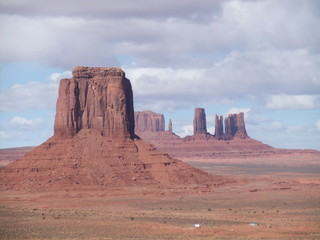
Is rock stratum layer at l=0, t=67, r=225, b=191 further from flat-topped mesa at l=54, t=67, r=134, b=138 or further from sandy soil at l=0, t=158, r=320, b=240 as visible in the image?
sandy soil at l=0, t=158, r=320, b=240

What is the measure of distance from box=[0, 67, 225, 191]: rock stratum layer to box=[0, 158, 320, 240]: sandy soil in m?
4.31

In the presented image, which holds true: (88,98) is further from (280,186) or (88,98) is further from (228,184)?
(280,186)

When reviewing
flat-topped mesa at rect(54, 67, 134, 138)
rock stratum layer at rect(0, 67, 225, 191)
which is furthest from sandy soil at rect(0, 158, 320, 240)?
flat-topped mesa at rect(54, 67, 134, 138)

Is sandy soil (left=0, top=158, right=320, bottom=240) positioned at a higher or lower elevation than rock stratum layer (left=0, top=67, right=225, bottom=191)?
lower

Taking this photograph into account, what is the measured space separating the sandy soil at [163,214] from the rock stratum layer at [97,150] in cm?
431

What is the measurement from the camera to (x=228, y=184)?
4109 inches

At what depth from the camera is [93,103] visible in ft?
326

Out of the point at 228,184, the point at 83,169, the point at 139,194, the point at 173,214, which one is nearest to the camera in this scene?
the point at 173,214

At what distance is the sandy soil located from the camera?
5230cm

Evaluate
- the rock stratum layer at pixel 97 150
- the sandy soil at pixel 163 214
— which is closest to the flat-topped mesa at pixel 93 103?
the rock stratum layer at pixel 97 150

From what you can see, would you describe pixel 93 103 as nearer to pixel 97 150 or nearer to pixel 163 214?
pixel 97 150

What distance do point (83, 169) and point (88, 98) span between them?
36.6ft

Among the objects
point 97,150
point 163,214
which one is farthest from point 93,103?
point 163,214

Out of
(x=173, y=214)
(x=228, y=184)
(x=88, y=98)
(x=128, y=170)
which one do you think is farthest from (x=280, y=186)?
(x=173, y=214)
